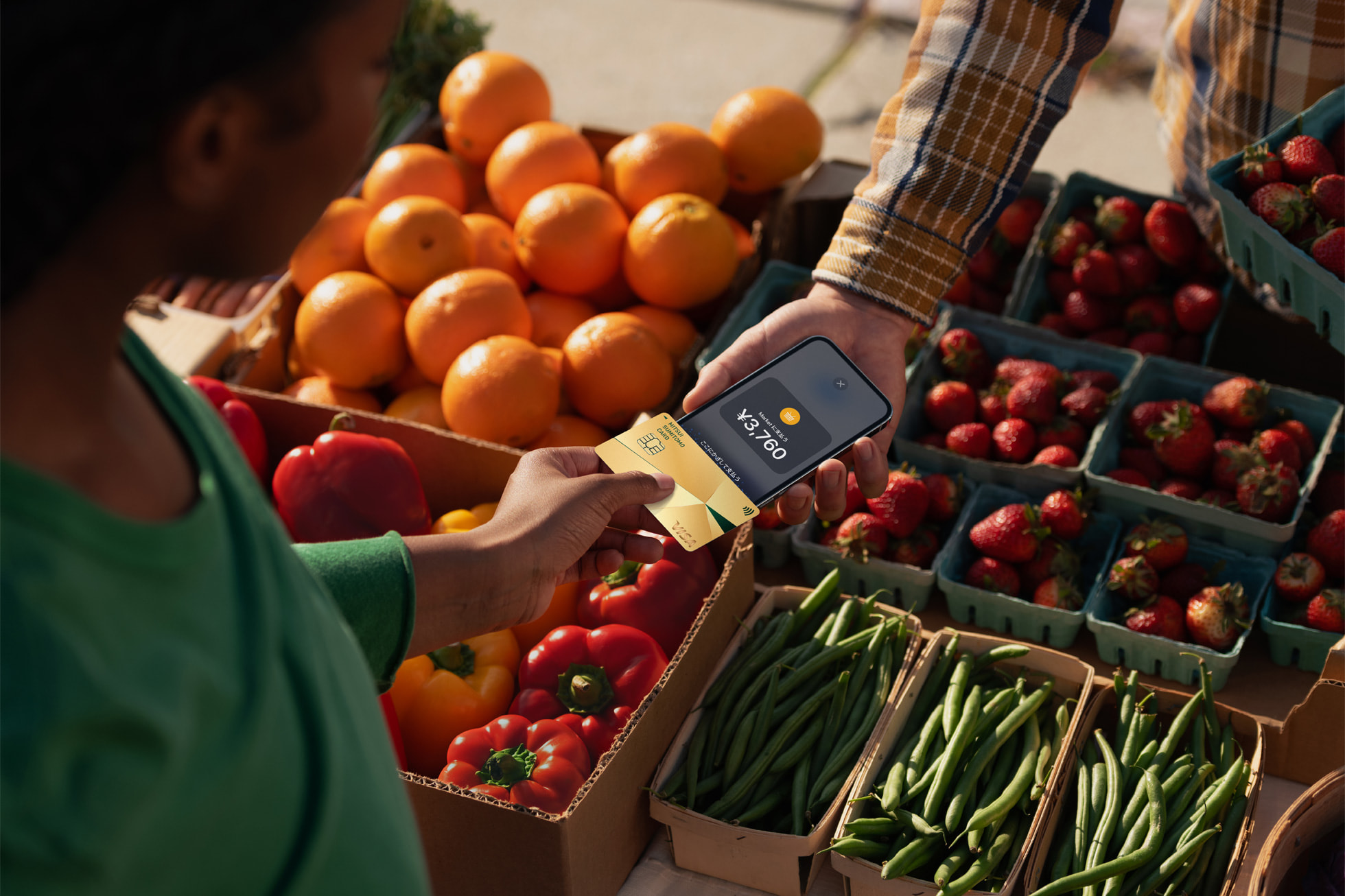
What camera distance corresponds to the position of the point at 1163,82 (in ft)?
8.36

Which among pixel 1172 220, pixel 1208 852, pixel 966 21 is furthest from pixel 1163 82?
pixel 1208 852

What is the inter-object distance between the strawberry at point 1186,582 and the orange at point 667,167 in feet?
A: 4.25

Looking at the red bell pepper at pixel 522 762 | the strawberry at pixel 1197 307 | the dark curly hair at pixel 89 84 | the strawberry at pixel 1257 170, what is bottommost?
the red bell pepper at pixel 522 762

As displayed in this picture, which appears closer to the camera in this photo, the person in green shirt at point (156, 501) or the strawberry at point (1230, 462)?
the person in green shirt at point (156, 501)

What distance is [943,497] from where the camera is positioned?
2.19 meters

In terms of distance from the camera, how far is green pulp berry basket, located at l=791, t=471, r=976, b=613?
81.8 inches

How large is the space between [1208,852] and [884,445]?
770 mm

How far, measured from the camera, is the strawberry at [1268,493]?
2.06m

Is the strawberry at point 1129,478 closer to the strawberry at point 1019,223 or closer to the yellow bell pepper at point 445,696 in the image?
the strawberry at point 1019,223

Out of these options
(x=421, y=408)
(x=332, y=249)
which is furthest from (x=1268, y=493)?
(x=332, y=249)

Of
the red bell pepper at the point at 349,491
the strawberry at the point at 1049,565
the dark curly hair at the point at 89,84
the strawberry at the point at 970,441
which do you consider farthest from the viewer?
the strawberry at the point at 970,441

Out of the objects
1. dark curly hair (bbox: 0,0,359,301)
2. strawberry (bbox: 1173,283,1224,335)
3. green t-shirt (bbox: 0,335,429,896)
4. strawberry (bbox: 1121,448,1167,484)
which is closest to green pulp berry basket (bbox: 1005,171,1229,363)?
strawberry (bbox: 1173,283,1224,335)

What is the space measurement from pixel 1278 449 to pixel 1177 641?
485 mm

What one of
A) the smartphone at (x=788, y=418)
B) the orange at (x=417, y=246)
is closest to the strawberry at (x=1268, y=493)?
the smartphone at (x=788, y=418)
